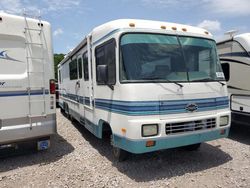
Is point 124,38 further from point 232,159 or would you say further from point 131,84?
point 232,159

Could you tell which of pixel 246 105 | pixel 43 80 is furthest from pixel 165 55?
pixel 246 105

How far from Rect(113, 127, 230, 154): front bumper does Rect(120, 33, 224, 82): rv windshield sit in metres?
1.04

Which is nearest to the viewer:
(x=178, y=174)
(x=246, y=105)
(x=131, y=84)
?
(x=131, y=84)

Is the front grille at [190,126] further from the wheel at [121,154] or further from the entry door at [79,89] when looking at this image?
the entry door at [79,89]

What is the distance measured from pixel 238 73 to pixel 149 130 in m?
3.89

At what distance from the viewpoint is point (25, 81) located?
17.5ft

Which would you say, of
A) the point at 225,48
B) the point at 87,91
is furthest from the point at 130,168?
the point at 225,48

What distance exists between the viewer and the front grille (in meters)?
4.51

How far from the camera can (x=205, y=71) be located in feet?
16.8

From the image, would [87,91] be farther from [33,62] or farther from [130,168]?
[130,168]

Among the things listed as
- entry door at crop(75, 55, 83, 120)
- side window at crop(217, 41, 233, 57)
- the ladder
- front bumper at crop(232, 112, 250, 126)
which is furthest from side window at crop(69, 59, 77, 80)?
front bumper at crop(232, 112, 250, 126)

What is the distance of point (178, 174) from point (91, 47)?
3.37 m

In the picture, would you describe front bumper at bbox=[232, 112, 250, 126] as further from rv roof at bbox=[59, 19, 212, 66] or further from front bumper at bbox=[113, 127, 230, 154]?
rv roof at bbox=[59, 19, 212, 66]

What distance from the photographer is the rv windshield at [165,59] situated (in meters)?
4.50
